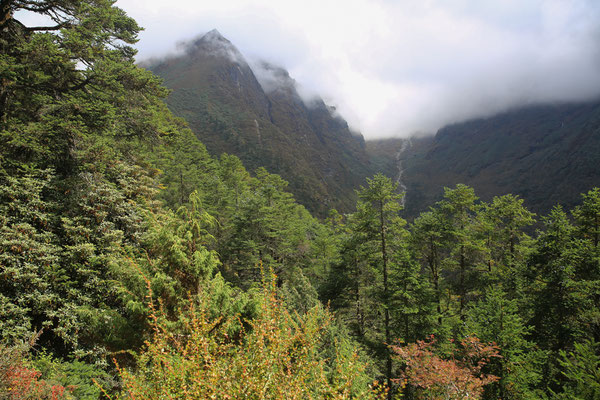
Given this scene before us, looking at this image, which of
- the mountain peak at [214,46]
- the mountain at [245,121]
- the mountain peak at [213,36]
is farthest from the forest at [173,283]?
the mountain peak at [213,36]

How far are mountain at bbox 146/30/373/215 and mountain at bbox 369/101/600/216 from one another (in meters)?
52.1

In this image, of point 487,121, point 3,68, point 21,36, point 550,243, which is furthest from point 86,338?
point 487,121

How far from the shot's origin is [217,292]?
8133 mm

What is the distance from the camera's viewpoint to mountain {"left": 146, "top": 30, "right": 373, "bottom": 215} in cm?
8969

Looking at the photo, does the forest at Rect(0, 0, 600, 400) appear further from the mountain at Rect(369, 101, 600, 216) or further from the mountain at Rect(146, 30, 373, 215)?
the mountain at Rect(369, 101, 600, 216)

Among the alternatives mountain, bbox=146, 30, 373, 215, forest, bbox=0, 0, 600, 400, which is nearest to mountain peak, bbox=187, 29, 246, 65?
mountain, bbox=146, 30, 373, 215

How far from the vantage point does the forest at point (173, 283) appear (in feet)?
15.7

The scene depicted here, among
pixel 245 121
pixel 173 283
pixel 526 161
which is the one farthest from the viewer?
pixel 526 161

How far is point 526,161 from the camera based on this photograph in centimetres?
12662

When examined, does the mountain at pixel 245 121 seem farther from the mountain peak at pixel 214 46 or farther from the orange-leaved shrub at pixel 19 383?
the orange-leaved shrub at pixel 19 383

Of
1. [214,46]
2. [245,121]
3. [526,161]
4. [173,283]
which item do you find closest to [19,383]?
[173,283]

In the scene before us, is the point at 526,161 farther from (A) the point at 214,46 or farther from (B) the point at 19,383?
(A) the point at 214,46

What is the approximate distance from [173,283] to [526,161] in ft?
554

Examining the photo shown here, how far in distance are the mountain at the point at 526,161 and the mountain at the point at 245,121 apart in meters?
52.1
